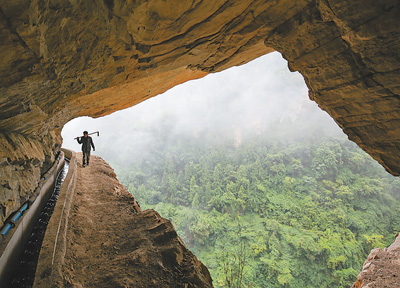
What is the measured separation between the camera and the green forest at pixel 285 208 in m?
19.4

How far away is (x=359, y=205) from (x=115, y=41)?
3352cm

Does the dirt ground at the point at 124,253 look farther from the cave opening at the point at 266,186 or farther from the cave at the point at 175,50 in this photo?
the cave opening at the point at 266,186

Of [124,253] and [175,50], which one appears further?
[175,50]

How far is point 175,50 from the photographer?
4.71 meters

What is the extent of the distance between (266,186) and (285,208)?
5912 millimetres

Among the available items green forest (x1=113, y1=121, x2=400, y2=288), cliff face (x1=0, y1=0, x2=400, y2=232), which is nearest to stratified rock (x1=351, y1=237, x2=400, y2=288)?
cliff face (x1=0, y1=0, x2=400, y2=232)

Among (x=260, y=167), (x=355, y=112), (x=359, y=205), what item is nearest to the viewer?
(x=355, y=112)

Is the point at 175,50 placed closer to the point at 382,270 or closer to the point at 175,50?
the point at 175,50

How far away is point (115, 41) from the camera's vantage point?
3801 millimetres

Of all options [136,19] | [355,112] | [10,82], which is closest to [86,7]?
[136,19]

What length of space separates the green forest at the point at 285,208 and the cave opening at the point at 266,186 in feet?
0.43

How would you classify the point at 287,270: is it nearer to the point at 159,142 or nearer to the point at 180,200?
the point at 180,200

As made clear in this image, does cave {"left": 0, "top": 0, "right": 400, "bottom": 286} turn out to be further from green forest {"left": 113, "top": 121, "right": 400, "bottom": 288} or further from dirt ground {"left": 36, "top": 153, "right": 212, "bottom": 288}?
green forest {"left": 113, "top": 121, "right": 400, "bottom": 288}

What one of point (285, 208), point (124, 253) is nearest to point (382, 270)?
point (124, 253)
